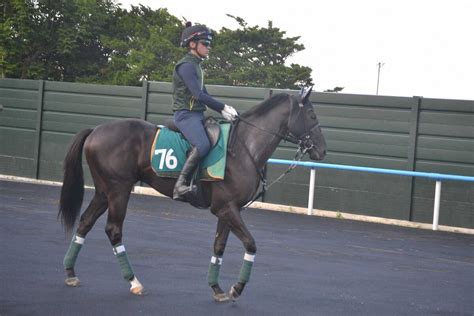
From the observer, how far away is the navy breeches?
358 inches

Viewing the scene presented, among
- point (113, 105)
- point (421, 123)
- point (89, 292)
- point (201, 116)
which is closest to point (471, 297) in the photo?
point (201, 116)

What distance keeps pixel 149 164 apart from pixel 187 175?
0.50m

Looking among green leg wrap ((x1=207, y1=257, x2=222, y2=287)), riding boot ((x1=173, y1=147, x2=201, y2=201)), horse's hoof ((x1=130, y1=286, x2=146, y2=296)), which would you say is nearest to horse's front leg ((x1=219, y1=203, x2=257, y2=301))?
green leg wrap ((x1=207, y1=257, x2=222, y2=287))

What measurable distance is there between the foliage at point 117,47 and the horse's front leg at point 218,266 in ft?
91.9

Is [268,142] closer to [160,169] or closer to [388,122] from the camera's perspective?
[160,169]

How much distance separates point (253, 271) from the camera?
10.7 meters

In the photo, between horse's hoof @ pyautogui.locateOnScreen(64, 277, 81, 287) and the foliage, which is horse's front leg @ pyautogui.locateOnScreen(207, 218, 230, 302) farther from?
the foliage

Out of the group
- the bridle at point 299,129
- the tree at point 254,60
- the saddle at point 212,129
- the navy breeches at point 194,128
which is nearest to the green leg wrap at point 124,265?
the navy breeches at point 194,128

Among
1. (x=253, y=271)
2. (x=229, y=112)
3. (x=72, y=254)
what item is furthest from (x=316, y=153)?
(x=72, y=254)

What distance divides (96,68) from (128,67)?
9.33 feet

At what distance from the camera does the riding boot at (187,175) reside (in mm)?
9078

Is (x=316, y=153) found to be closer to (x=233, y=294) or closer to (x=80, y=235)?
(x=233, y=294)

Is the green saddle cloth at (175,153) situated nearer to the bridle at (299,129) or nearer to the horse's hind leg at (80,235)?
the bridle at (299,129)

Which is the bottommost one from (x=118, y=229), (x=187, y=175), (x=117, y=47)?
(x=118, y=229)
